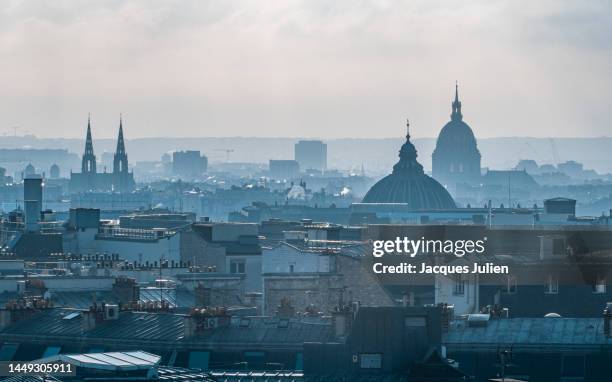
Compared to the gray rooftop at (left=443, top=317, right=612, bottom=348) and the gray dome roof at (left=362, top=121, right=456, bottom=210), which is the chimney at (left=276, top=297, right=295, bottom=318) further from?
the gray dome roof at (left=362, top=121, right=456, bottom=210)

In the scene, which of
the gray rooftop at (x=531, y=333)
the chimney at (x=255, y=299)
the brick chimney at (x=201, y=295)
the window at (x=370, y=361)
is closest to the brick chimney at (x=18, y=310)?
the brick chimney at (x=201, y=295)

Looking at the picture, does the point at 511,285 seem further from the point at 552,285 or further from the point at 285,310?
the point at 285,310

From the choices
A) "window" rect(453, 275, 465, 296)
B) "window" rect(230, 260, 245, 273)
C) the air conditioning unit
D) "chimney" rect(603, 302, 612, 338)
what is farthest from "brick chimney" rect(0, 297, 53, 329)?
"window" rect(230, 260, 245, 273)

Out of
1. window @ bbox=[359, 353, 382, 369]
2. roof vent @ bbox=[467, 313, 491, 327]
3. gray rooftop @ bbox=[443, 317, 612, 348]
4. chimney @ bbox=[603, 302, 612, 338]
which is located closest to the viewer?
window @ bbox=[359, 353, 382, 369]

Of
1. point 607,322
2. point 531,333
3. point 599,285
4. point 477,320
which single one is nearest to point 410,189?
point 599,285

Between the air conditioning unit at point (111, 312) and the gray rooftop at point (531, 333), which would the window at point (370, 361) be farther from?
the air conditioning unit at point (111, 312)

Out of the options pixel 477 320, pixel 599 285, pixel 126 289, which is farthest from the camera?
pixel 126 289
